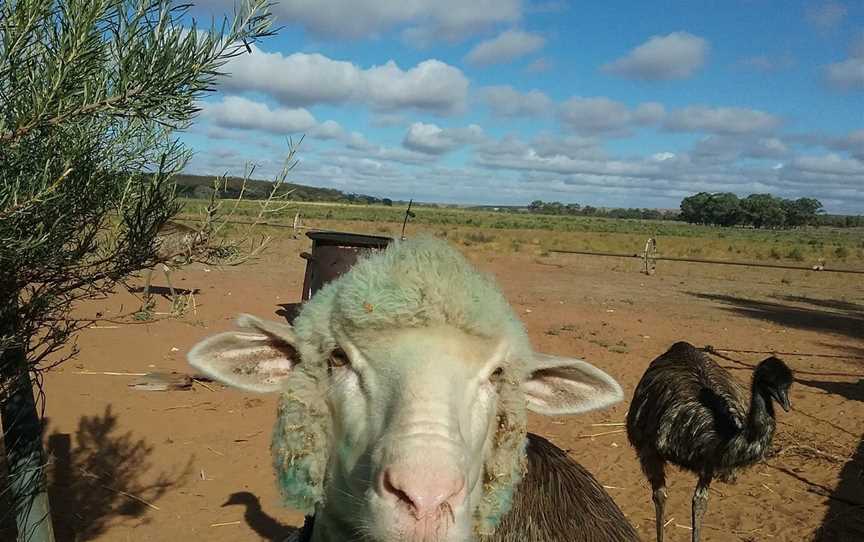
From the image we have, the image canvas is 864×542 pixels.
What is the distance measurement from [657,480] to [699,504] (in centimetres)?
56

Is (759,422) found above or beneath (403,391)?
beneath

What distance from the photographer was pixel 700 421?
5820 millimetres

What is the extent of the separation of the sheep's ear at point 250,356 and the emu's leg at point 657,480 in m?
4.55

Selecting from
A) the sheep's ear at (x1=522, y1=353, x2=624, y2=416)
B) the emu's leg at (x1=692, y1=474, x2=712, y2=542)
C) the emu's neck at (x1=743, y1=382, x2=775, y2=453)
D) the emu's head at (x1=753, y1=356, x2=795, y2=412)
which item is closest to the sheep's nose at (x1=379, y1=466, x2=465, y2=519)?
the sheep's ear at (x1=522, y1=353, x2=624, y2=416)

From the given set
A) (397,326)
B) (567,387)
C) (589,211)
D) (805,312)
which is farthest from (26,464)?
(589,211)

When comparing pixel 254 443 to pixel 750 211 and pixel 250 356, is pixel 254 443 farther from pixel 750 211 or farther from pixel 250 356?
pixel 750 211

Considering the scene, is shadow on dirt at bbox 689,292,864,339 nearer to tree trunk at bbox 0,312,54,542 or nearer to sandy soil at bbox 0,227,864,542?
sandy soil at bbox 0,227,864,542

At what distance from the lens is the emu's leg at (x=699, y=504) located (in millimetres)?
5309

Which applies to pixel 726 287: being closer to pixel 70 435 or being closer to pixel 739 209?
pixel 70 435

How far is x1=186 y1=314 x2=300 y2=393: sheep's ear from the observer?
238 cm

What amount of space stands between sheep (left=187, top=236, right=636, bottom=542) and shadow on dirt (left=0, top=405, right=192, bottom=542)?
363cm

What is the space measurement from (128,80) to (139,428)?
19.9ft

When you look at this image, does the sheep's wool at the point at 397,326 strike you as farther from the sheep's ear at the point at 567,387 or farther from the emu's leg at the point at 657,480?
the emu's leg at the point at 657,480

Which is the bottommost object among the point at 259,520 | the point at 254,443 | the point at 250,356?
the point at 259,520
